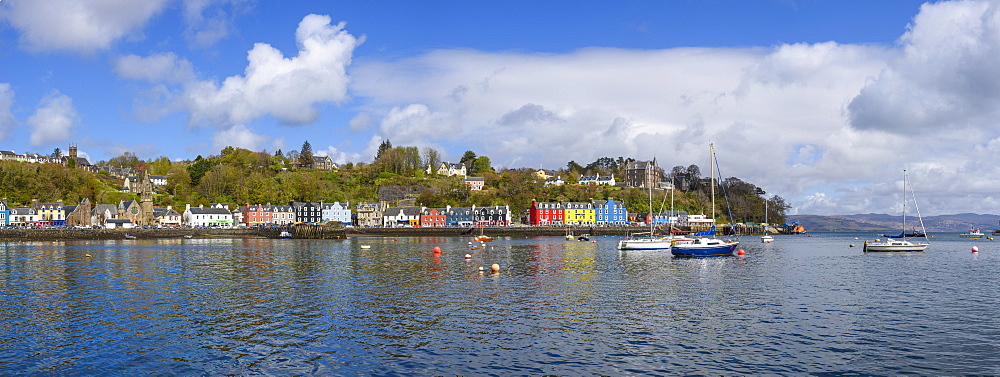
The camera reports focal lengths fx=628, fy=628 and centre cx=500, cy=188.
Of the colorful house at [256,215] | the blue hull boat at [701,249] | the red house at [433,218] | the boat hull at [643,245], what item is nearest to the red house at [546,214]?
the red house at [433,218]

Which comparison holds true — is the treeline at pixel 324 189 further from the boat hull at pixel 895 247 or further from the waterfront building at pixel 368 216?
the boat hull at pixel 895 247

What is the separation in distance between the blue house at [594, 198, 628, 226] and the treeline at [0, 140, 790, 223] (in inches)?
405

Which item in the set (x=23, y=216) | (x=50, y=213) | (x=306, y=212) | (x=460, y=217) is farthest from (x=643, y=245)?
(x=23, y=216)

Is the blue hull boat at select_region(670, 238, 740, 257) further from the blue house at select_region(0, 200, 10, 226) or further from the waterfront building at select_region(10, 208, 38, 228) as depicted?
the blue house at select_region(0, 200, 10, 226)

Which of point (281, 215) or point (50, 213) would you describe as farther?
point (281, 215)

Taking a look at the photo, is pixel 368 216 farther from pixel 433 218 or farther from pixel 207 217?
pixel 207 217

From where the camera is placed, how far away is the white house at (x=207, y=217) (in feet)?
479

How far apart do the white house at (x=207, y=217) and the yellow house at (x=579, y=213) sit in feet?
270

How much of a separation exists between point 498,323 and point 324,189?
163 meters

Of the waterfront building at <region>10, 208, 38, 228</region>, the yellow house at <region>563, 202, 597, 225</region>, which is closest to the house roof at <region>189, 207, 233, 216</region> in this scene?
the waterfront building at <region>10, 208, 38, 228</region>

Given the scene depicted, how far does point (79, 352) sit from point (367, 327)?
28.0 feet

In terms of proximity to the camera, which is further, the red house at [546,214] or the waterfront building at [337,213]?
the red house at [546,214]

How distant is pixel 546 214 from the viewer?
159000 mm

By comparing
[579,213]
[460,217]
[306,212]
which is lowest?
[460,217]
